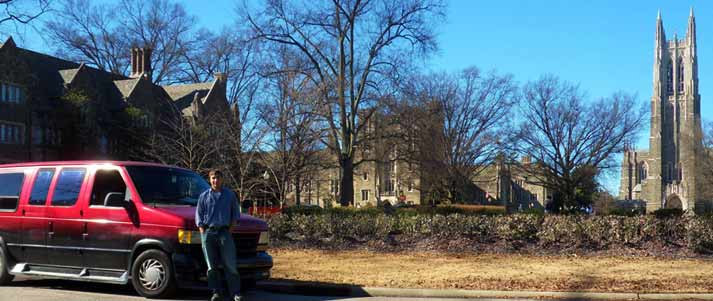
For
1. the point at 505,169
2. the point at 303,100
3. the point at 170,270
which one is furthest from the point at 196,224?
the point at 505,169

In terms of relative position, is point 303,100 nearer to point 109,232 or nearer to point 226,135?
point 226,135

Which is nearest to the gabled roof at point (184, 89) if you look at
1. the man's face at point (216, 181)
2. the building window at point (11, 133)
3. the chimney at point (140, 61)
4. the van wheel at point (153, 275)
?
the chimney at point (140, 61)

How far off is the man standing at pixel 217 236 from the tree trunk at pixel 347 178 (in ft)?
81.2

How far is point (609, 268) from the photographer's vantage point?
12.3m

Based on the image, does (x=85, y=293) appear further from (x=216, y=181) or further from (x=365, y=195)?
(x=365, y=195)

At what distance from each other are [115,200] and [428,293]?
177 inches

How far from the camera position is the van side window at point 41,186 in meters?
10.2

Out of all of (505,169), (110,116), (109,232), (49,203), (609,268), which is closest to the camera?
(109,232)

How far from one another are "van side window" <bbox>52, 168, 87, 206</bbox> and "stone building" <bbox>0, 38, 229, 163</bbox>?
28.5 meters

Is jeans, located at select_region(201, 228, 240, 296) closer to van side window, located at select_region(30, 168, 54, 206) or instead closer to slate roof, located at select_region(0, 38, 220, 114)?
van side window, located at select_region(30, 168, 54, 206)

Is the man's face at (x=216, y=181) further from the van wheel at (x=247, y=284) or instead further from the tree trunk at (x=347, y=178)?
the tree trunk at (x=347, y=178)

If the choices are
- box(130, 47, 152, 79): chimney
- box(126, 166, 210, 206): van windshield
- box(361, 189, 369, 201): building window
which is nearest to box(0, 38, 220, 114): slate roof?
box(130, 47, 152, 79): chimney

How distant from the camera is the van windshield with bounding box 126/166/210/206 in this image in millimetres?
9547

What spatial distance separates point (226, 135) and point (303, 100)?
366cm
